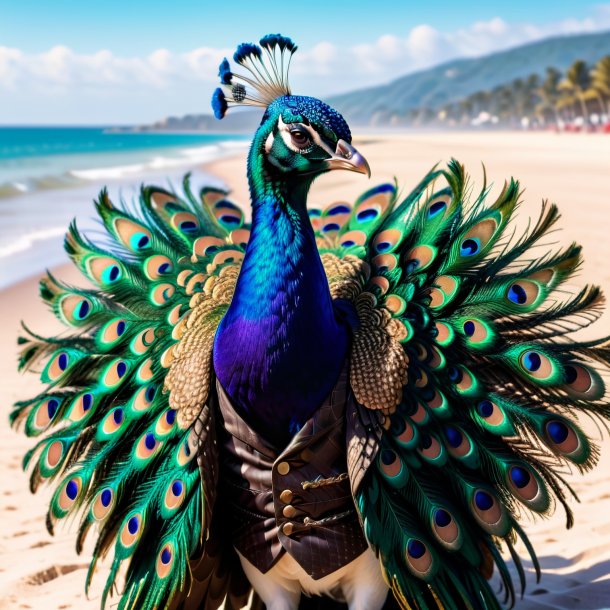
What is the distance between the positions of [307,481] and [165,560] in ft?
1.95

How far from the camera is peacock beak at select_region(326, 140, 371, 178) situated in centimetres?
271

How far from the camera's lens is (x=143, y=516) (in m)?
3.00

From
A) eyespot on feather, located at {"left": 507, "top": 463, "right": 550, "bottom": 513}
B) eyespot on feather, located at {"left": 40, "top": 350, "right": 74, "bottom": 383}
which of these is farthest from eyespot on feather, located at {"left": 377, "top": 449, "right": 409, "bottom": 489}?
eyespot on feather, located at {"left": 40, "top": 350, "right": 74, "bottom": 383}

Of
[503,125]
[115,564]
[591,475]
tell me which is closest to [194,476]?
[115,564]

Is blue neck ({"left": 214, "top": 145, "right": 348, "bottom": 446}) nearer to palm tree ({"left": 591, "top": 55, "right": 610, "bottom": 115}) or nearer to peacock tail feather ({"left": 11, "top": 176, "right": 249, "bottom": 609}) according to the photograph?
Answer: peacock tail feather ({"left": 11, "top": 176, "right": 249, "bottom": 609})

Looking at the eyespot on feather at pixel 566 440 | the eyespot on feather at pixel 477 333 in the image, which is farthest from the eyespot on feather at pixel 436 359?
the eyespot on feather at pixel 566 440

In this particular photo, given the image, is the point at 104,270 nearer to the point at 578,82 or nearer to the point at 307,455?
the point at 307,455

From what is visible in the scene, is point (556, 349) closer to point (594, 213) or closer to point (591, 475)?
point (591, 475)

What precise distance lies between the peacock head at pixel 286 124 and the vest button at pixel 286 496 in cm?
108

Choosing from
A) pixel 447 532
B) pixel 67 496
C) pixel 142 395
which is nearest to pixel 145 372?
pixel 142 395

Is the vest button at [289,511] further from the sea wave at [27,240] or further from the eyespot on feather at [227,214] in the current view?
the sea wave at [27,240]

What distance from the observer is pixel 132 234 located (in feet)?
12.2

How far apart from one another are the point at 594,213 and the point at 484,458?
12.5 meters

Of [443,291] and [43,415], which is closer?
[443,291]
